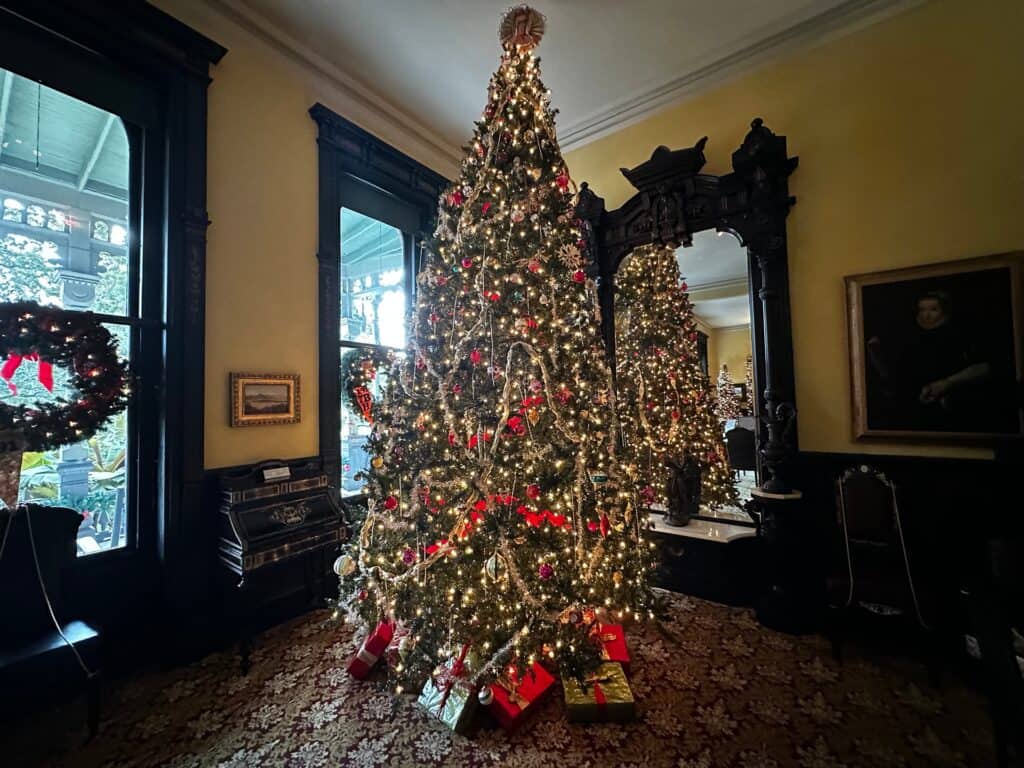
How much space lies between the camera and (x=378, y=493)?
2352mm

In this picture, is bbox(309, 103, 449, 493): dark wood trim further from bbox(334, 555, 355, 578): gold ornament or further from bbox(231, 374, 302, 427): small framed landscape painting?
bbox(334, 555, 355, 578): gold ornament

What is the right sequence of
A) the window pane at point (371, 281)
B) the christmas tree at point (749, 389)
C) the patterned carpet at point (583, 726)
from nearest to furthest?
the patterned carpet at point (583, 726)
the christmas tree at point (749, 389)
the window pane at point (371, 281)

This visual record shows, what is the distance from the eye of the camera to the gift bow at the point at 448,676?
1.98 metres

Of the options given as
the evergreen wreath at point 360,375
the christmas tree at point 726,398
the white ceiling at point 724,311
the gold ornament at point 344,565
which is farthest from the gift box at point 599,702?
the white ceiling at point 724,311

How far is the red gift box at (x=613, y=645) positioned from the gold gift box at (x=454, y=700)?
71cm

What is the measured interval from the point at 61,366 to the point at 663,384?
3713mm

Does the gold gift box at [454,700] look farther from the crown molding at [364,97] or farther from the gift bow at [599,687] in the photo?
the crown molding at [364,97]

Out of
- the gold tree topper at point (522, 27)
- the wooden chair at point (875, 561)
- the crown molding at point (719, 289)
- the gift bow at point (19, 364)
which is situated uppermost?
the gold tree topper at point (522, 27)

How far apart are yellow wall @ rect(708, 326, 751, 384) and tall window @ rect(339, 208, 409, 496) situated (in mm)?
2438

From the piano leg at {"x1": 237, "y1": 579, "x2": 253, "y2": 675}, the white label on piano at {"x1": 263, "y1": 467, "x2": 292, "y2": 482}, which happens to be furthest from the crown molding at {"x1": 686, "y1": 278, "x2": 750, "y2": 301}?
the piano leg at {"x1": 237, "y1": 579, "x2": 253, "y2": 675}

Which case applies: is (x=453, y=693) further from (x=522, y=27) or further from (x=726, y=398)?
(x=522, y=27)

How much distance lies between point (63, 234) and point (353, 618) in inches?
105

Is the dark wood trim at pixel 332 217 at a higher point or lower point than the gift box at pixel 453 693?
higher

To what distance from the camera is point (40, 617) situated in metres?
1.93
